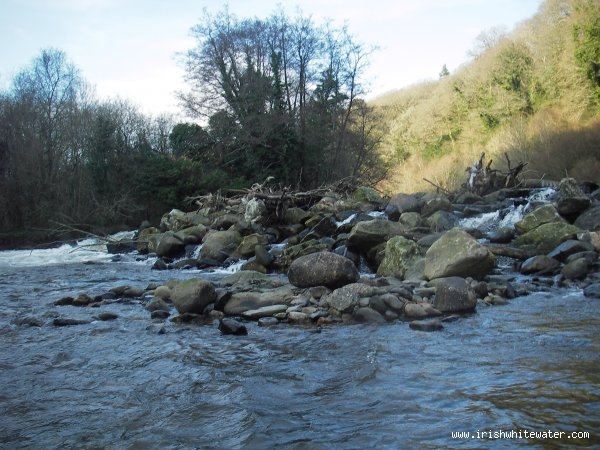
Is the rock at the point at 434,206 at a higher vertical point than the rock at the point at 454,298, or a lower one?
higher

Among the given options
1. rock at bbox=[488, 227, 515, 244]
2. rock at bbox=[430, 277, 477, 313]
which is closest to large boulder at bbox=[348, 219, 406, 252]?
rock at bbox=[488, 227, 515, 244]

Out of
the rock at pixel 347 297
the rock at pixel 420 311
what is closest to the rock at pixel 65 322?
the rock at pixel 347 297

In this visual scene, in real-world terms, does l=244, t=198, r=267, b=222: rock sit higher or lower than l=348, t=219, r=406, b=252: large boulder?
higher

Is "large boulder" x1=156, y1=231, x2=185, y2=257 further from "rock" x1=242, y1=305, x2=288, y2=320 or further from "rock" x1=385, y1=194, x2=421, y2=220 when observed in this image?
"rock" x1=242, y1=305, x2=288, y2=320

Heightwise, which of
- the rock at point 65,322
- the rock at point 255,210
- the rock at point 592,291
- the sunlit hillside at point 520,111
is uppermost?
the sunlit hillside at point 520,111

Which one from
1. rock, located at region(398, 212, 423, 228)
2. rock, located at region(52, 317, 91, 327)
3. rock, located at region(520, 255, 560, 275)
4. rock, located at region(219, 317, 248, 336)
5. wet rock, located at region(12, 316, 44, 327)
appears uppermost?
rock, located at region(398, 212, 423, 228)

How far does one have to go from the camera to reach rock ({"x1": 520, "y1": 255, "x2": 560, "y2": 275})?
30.9 feet

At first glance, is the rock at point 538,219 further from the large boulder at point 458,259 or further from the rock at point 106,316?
the rock at point 106,316

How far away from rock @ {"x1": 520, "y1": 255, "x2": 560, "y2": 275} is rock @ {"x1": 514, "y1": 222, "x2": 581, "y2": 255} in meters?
0.96

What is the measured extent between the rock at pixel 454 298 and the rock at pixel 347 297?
36.1 inches

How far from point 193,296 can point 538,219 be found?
793 centimetres

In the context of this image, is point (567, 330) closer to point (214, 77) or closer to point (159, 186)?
point (159, 186)

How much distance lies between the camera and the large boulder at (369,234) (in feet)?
37.4

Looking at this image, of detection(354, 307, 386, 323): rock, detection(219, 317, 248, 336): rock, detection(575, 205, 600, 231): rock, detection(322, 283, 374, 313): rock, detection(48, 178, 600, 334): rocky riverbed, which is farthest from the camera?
detection(575, 205, 600, 231): rock
